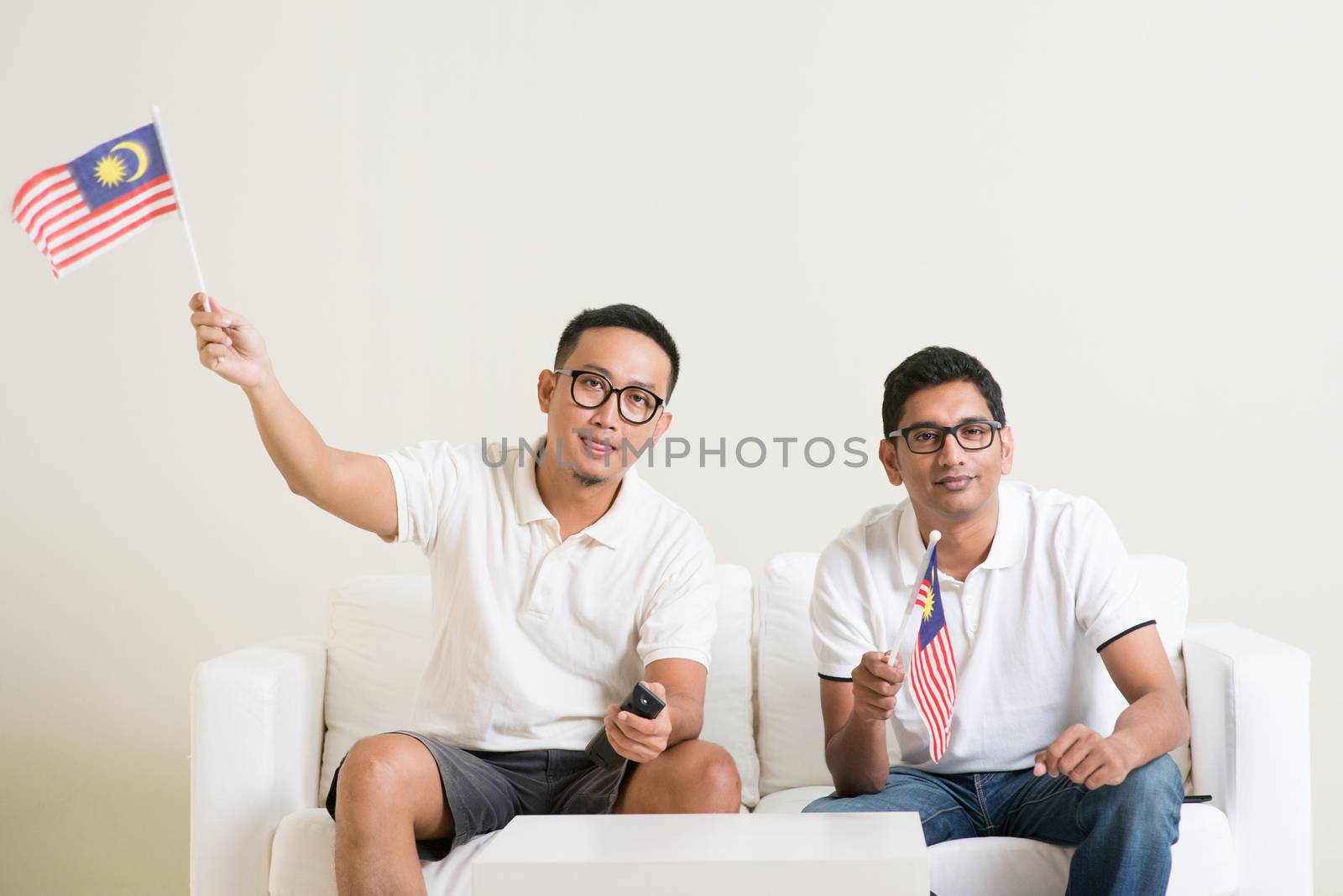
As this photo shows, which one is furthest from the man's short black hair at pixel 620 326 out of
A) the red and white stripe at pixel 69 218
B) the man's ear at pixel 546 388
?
the red and white stripe at pixel 69 218

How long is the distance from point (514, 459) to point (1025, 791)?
3.49 feet

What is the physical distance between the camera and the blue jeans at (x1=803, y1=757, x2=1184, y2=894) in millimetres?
1724

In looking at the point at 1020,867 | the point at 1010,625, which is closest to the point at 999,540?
the point at 1010,625

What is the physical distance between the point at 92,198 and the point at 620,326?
87 centimetres

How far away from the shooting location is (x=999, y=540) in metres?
2.07

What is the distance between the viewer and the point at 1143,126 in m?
3.04

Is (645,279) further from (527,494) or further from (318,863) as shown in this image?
(318,863)

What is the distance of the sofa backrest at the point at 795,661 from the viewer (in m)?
2.44

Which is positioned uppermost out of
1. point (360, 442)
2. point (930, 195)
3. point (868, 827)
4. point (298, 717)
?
point (930, 195)

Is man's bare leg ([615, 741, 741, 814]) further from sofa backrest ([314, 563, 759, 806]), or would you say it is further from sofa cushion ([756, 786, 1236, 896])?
sofa backrest ([314, 563, 759, 806])

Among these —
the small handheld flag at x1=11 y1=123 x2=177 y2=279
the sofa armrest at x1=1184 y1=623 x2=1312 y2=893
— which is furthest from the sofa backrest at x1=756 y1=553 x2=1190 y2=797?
the small handheld flag at x1=11 y1=123 x2=177 y2=279

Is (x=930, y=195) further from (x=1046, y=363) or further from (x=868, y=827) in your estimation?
(x=868, y=827)


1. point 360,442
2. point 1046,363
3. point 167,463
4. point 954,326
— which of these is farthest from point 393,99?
point 1046,363

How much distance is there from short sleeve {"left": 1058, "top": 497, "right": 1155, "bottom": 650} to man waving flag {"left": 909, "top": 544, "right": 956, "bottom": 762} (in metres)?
0.31
